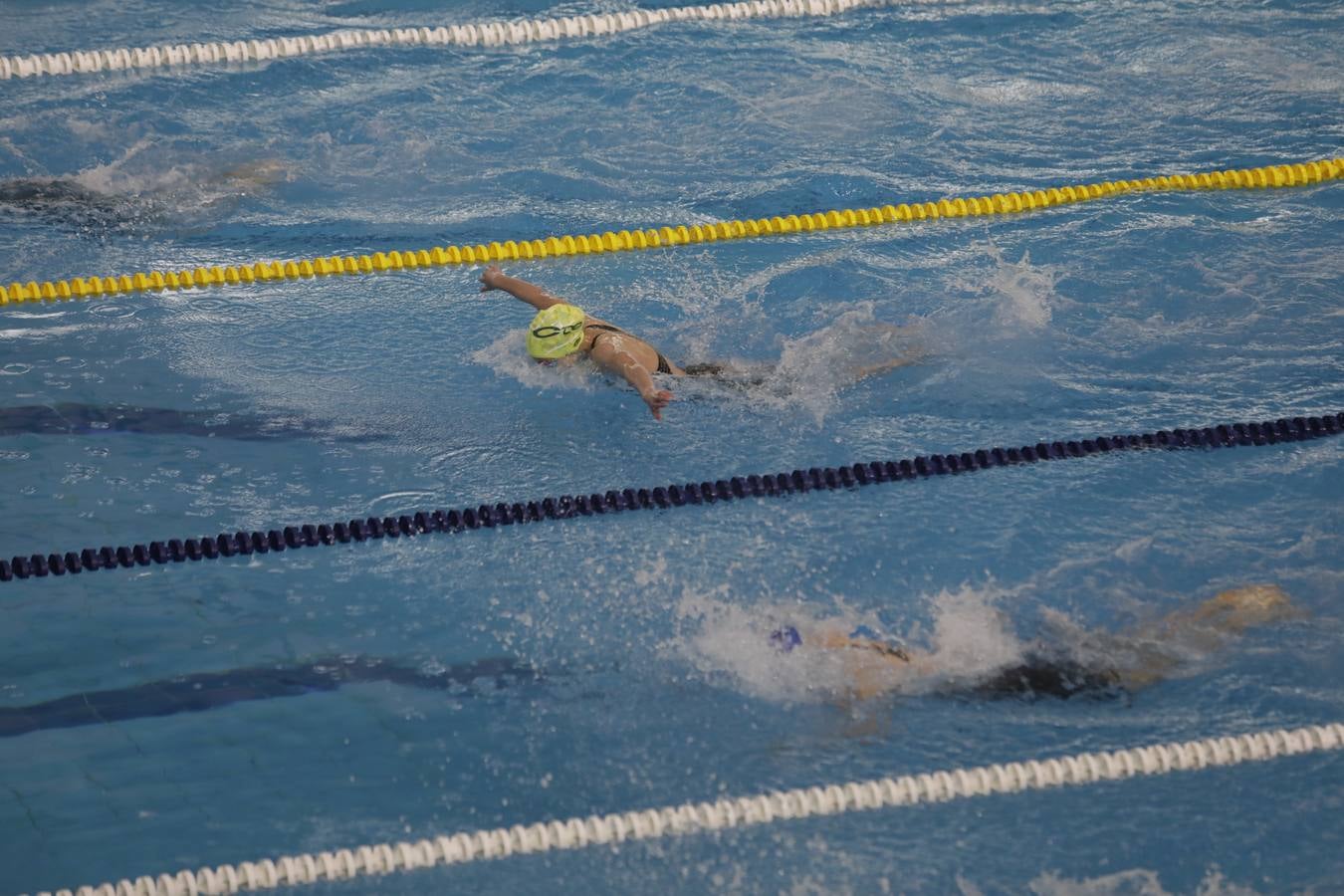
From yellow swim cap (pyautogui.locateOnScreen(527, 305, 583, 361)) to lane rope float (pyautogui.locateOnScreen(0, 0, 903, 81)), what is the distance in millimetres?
3543

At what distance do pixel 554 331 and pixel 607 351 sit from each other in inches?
8.1

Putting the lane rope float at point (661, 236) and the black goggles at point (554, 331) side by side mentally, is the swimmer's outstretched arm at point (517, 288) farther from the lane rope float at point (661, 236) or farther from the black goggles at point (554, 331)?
the lane rope float at point (661, 236)

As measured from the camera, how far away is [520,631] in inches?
155

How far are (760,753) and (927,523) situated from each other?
115cm

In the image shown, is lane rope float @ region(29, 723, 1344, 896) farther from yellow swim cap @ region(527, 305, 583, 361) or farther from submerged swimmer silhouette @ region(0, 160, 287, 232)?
submerged swimmer silhouette @ region(0, 160, 287, 232)

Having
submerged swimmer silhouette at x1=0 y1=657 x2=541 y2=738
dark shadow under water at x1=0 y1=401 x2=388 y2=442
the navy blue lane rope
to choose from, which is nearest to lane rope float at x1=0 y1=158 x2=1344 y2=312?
dark shadow under water at x1=0 y1=401 x2=388 y2=442

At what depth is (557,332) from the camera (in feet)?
15.9

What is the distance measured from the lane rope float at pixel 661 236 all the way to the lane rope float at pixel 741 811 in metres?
3.14

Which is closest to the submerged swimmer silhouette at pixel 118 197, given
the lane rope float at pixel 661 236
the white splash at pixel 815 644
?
the lane rope float at pixel 661 236

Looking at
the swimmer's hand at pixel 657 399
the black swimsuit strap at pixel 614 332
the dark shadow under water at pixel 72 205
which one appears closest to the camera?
the swimmer's hand at pixel 657 399

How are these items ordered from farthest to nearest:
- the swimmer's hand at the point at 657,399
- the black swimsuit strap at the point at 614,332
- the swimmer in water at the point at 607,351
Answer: the black swimsuit strap at the point at 614,332, the swimmer in water at the point at 607,351, the swimmer's hand at the point at 657,399

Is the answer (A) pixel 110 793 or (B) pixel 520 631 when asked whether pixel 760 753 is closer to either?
(B) pixel 520 631

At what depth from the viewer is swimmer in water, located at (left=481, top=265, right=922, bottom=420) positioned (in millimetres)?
4750

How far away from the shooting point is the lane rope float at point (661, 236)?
573 centimetres
